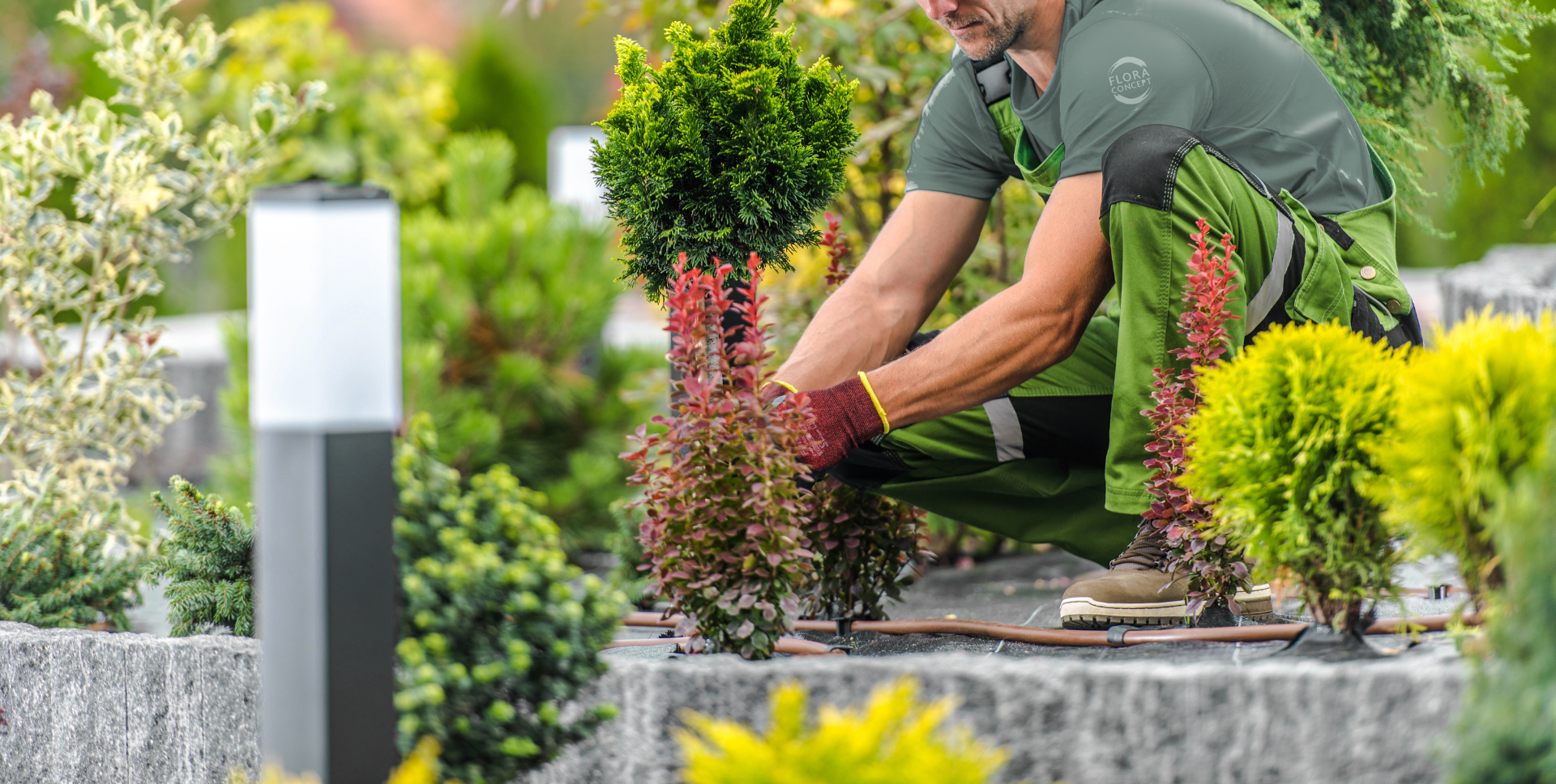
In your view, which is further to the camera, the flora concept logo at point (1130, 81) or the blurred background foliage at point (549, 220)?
the blurred background foliage at point (549, 220)

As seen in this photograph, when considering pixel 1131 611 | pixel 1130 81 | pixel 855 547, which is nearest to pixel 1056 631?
pixel 1131 611

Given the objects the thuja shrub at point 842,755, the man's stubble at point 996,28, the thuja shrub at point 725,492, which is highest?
the man's stubble at point 996,28

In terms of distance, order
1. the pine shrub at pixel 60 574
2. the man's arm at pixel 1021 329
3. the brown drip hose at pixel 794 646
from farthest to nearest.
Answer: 1. the pine shrub at pixel 60 574
2. the man's arm at pixel 1021 329
3. the brown drip hose at pixel 794 646

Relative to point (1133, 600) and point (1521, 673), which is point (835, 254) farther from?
point (1521, 673)

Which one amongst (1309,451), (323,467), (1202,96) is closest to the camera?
(323,467)

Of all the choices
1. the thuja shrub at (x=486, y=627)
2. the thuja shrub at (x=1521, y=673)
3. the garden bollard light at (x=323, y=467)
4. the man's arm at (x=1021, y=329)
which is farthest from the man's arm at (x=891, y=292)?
the thuja shrub at (x=1521, y=673)

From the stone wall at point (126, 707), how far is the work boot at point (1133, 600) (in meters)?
1.32

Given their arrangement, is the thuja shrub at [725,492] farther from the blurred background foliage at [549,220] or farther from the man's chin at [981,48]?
the man's chin at [981,48]

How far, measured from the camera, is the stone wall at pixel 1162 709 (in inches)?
58.1

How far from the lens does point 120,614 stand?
2.73 metres

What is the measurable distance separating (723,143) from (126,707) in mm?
1345

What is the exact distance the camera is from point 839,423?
212cm

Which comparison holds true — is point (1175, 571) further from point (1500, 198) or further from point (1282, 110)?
point (1500, 198)

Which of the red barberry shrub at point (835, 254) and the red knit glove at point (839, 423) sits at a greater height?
the red barberry shrub at point (835, 254)
